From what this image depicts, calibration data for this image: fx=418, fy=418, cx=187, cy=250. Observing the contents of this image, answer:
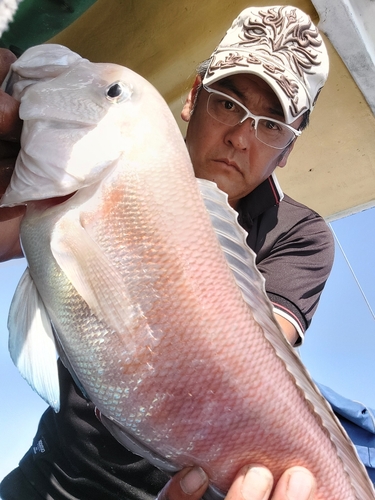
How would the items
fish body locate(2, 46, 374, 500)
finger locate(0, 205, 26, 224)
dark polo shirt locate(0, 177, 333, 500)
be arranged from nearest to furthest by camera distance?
fish body locate(2, 46, 374, 500)
finger locate(0, 205, 26, 224)
dark polo shirt locate(0, 177, 333, 500)

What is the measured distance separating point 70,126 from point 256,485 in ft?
3.95

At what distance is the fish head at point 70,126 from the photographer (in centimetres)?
123

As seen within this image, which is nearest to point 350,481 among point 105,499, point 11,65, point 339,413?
point 339,413

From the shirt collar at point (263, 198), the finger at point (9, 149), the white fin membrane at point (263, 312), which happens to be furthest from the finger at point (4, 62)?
the shirt collar at point (263, 198)

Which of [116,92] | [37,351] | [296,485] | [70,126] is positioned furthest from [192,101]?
[296,485]

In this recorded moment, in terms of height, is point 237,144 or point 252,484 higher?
point 237,144

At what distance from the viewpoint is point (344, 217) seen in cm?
482

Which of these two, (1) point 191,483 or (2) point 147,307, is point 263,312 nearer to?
(2) point 147,307

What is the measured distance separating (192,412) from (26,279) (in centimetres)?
68

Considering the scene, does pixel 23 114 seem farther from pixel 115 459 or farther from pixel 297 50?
pixel 297 50

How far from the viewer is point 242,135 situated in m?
2.39

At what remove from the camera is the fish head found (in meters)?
1.23

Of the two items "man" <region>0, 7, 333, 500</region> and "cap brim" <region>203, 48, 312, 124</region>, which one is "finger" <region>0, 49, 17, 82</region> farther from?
"cap brim" <region>203, 48, 312, 124</region>

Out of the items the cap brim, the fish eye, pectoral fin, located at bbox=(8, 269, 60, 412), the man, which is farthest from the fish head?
the cap brim
